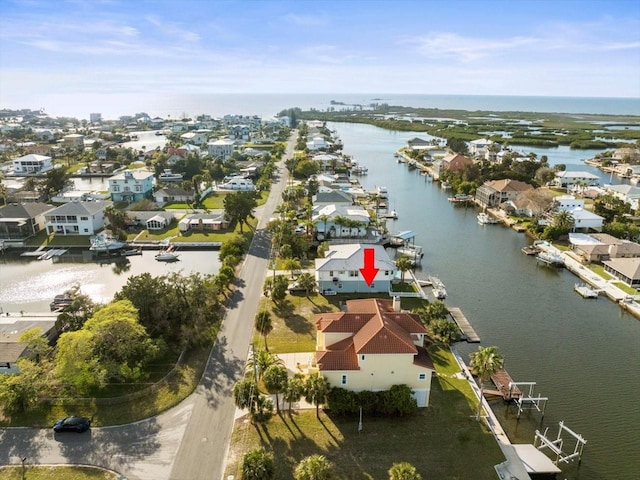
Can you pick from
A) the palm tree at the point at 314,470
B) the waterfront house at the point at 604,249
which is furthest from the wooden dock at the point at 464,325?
the waterfront house at the point at 604,249

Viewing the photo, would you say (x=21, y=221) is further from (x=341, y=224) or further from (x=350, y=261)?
(x=350, y=261)

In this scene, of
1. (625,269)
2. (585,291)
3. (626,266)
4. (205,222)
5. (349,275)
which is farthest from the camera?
(205,222)

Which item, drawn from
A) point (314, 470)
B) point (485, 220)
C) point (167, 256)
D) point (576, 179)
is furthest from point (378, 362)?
point (576, 179)

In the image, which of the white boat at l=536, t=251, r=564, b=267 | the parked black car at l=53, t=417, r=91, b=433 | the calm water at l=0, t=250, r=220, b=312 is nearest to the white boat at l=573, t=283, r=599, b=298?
the white boat at l=536, t=251, r=564, b=267

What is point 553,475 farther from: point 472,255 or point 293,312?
point 472,255

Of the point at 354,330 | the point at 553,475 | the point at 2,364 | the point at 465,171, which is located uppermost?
the point at 465,171

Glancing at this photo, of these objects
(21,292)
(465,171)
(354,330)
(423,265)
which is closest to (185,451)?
(354,330)

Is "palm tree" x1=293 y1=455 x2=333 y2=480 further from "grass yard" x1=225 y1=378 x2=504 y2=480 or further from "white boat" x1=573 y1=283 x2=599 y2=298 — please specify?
"white boat" x1=573 y1=283 x2=599 y2=298
